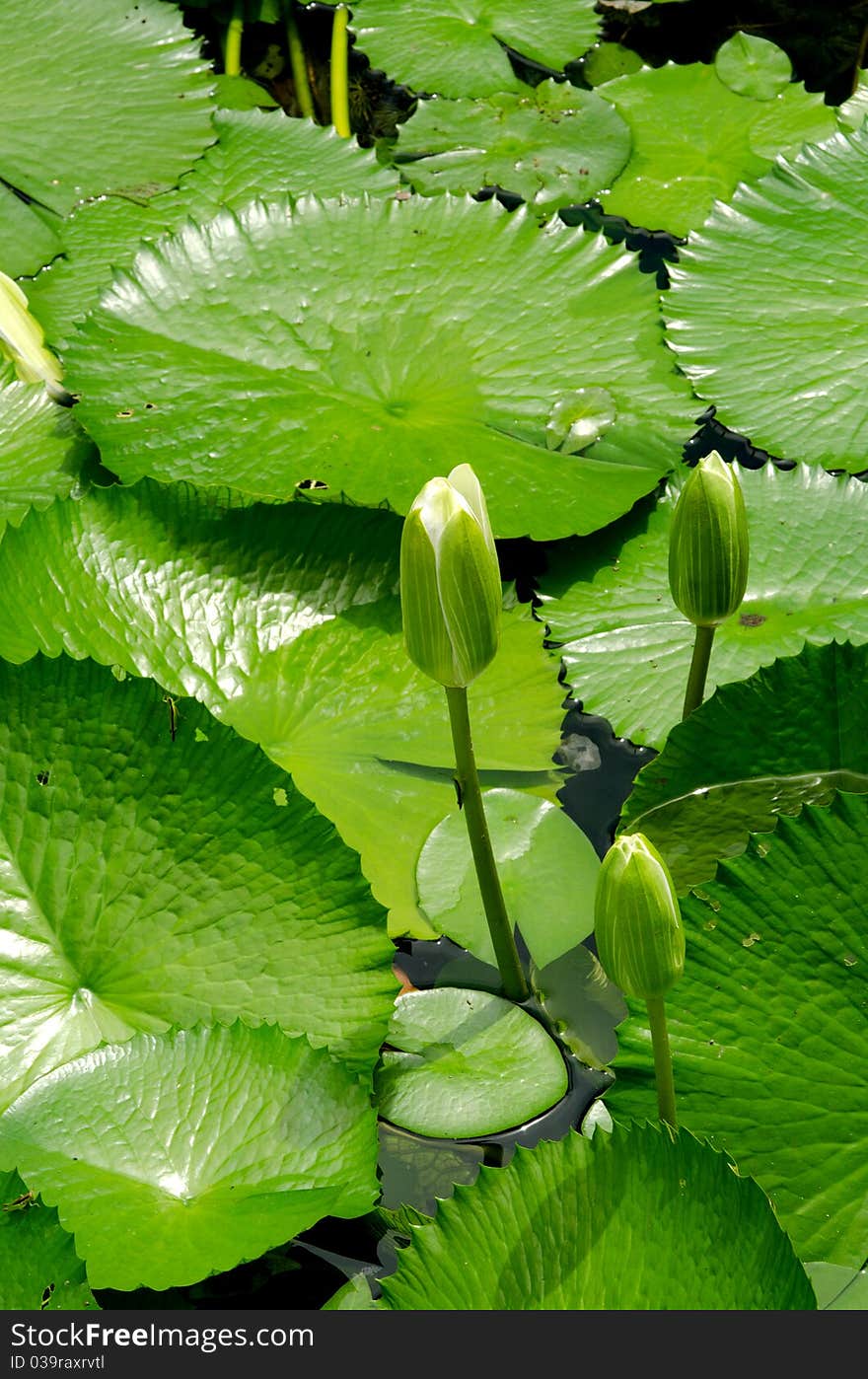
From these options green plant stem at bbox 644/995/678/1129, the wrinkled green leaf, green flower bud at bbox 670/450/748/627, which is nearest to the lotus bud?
the wrinkled green leaf

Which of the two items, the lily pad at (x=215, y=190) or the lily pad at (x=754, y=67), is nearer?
the lily pad at (x=215, y=190)

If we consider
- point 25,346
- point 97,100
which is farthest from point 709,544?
point 97,100

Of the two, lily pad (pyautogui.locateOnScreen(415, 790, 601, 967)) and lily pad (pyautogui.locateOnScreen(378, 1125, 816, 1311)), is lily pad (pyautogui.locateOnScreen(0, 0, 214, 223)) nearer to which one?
lily pad (pyautogui.locateOnScreen(415, 790, 601, 967))

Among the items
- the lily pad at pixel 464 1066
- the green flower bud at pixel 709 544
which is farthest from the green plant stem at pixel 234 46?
the lily pad at pixel 464 1066

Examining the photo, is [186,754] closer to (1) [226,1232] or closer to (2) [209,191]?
(1) [226,1232]

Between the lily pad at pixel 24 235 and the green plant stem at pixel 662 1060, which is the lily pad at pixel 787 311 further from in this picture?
the lily pad at pixel 24 235

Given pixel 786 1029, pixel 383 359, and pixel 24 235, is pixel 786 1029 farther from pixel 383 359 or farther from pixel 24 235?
pixel 24 235
